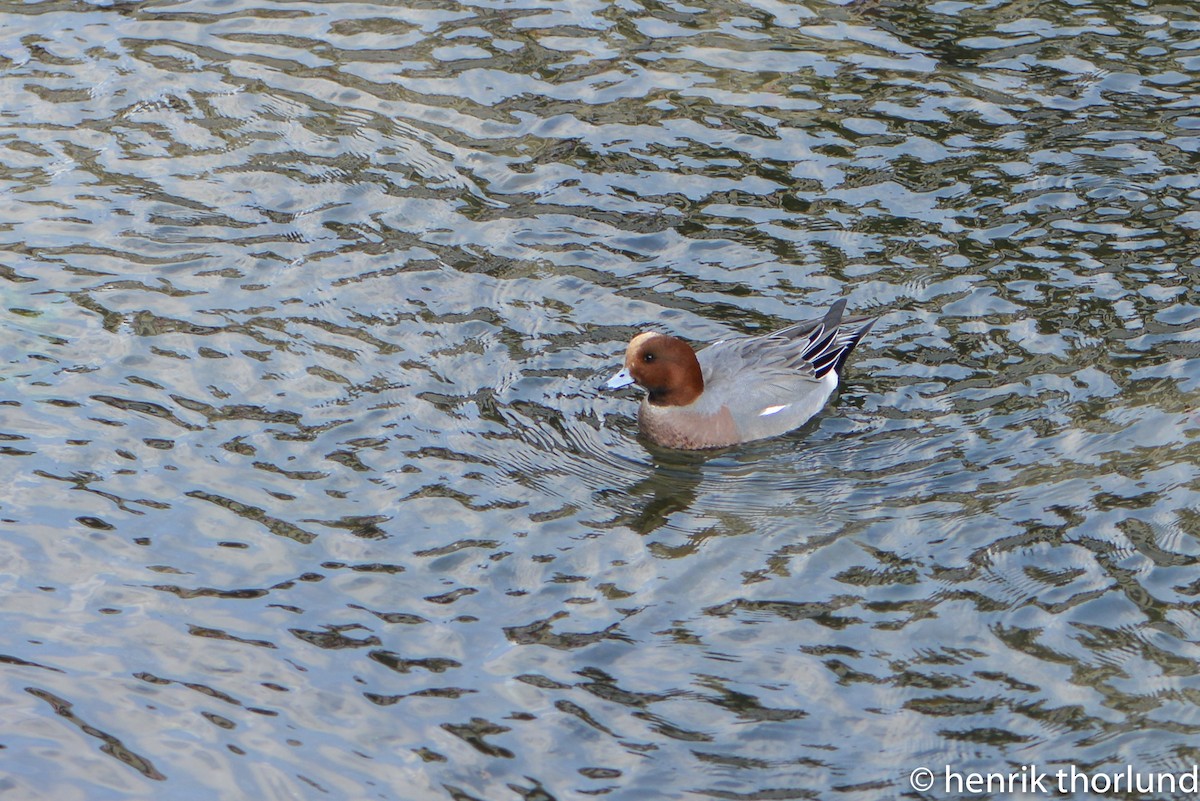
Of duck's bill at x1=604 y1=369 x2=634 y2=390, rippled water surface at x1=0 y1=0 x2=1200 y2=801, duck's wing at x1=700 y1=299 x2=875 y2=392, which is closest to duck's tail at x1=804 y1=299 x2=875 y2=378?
duck's wing at x1=700 y1=299 x2=875 y2=392

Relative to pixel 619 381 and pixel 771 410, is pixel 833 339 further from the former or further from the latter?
pixel 619 381

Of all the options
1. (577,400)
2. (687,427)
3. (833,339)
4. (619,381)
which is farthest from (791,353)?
(577,400)

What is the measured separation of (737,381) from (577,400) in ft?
3.33

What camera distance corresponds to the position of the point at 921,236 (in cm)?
1001

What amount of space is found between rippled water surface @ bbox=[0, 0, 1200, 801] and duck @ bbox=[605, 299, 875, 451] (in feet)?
0.68

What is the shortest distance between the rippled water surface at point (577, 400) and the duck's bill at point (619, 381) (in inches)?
12.5

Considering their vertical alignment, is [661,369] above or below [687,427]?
above

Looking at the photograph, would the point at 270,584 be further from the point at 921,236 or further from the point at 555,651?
the point at 921,236

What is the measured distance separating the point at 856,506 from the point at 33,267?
5.70m

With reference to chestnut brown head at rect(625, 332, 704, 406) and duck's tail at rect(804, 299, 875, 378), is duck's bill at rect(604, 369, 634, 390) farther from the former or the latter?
duck's tail at rect(804, 299, 875, 378)

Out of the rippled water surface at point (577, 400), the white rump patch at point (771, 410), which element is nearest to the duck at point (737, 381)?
the white rump patch at point (771, 410)

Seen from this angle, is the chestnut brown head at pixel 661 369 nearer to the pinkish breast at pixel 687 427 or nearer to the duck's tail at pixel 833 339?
the pinkish breast at pixel 687 427

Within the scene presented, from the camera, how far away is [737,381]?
29.6ft

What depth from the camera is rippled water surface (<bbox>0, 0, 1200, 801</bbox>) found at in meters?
6.35
